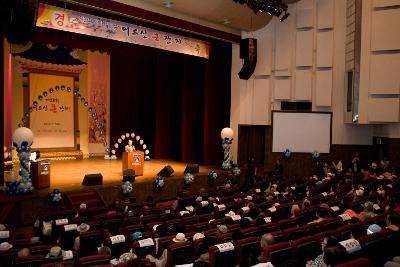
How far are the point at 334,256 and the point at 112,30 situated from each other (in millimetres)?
8889

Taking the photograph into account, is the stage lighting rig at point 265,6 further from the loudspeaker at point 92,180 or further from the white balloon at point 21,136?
the white balloon at point 21,136

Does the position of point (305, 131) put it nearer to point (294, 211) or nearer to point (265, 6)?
point (265, 6)

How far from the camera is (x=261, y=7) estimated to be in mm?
11664

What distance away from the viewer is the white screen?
14500mm

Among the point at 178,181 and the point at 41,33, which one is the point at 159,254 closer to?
the point at 178,181

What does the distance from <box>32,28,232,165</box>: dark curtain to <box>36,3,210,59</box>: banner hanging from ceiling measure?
1918mm

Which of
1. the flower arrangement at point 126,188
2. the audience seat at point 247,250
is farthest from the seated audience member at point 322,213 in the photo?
the flower arrangement at point 126,188

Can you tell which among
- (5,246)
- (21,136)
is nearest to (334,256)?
(5,246)

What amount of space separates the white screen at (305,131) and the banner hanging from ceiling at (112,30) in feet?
12.8

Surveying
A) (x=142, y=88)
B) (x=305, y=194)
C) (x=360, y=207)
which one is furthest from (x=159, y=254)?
(x=142, y=88)

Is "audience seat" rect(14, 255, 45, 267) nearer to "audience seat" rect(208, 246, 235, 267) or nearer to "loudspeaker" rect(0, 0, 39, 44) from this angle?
"audience seat" rect(208, 246, 235, 267)

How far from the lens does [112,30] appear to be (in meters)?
10.8

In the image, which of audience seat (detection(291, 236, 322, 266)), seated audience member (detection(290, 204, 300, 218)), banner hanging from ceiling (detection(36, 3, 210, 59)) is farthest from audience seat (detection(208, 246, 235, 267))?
banner hanging from ceiling (detection(36, 3, 210, 59))

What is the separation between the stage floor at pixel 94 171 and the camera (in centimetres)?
1057
